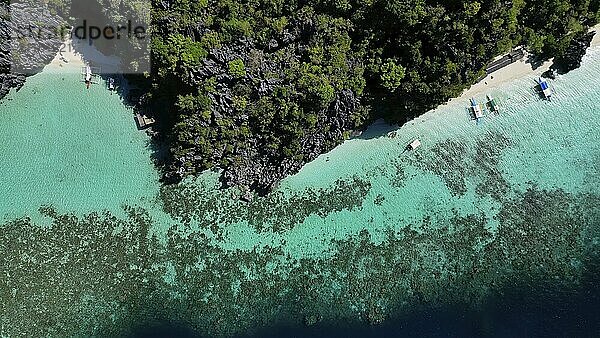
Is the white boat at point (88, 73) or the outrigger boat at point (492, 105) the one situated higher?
the outrigger boat at point (492, 105)

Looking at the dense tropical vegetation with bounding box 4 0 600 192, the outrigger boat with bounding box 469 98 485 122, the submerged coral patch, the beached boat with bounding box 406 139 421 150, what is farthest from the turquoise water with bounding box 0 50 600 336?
the dense tropical vegetation with bounding box 4 0 600 192

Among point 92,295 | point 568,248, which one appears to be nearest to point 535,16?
point 568,248

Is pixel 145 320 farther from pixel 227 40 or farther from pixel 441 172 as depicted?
pixel 441 172

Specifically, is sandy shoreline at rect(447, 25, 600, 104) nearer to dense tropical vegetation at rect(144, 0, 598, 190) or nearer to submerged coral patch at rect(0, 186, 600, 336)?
dense tropical vegetation at rect(144, 0, 598, 190)

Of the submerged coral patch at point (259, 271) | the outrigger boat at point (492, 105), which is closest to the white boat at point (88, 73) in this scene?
the submerged coral patch at point (259, 271)

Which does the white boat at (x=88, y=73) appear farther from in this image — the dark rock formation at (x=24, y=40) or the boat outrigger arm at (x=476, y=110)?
the boat outrigger arm at (x=476, y=110)

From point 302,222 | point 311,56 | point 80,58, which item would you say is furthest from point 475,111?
point 80,58

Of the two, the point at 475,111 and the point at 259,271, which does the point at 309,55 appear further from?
the point at 259,271
